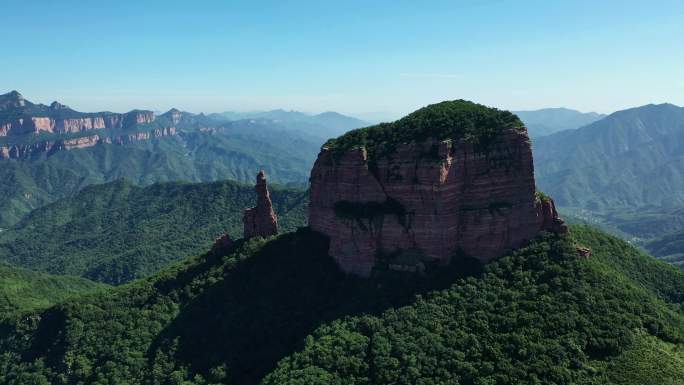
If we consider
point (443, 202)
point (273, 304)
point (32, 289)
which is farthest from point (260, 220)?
point (32, 289)

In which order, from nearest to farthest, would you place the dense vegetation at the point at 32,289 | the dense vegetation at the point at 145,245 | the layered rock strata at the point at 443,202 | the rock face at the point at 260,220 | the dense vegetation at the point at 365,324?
the dense vegetation at the point at 365,324 < the layered rock strata at the point at 443,202 < the rock face at the point at 260,220 < the dense vegetation at the point at 32,289 < the dense vegetation at the point at 145,245

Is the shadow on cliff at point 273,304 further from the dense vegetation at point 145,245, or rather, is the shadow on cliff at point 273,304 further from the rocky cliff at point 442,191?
the dense vegetation at point 145,245

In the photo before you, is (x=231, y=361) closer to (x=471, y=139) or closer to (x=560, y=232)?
(x=471, y=139)

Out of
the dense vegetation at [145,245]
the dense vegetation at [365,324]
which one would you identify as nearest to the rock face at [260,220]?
the dense vegetation at [365,324]

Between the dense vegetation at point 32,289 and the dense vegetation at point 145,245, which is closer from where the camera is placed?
the dense vegetation at point 32,289

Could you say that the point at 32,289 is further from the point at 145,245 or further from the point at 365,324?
the point at 365,324
